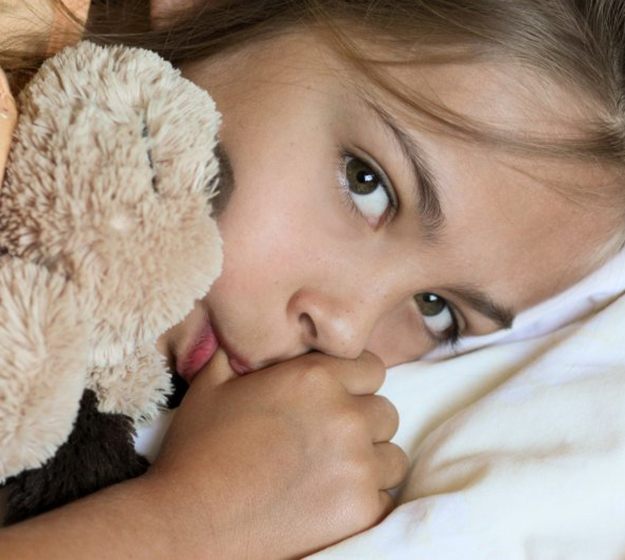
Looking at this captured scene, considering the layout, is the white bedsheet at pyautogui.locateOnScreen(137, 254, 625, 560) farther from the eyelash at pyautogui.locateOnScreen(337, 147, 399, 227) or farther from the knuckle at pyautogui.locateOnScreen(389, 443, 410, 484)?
the eyelash at pyautogui.locateOnScreen(337, 147, 399, 227)

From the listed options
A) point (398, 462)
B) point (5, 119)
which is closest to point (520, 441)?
point (398, 462)

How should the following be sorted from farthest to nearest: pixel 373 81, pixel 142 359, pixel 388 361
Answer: pixel 388 361, pixel 373 81, pixel 142 359

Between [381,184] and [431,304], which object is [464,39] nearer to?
[381,184]

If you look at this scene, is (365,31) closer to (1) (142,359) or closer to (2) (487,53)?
(2) (487,53)

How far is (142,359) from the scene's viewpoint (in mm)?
832

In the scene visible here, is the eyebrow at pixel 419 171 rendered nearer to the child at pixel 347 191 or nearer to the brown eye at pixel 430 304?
the child at pixel 347 191

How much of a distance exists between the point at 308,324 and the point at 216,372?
0.36ft

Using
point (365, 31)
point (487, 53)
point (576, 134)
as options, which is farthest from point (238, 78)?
point (576, 134)

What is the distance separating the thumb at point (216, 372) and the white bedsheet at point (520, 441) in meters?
0.07

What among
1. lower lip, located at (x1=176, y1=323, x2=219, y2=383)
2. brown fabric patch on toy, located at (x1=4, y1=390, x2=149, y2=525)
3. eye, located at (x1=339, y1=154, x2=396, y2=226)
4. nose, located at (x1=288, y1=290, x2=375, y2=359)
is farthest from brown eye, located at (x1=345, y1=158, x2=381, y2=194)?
brown fabric patch on toy, located at (x1=4, y1=390, x2=149, y2=525)

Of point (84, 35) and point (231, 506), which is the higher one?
point (84, 35)

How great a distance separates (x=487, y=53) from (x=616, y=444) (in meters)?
0.45

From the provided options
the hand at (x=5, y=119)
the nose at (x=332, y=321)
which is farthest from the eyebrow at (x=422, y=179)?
the hand at (x=5, y=119)

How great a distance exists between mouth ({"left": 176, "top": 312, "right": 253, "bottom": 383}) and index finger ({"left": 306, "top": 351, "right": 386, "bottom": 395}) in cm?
7
